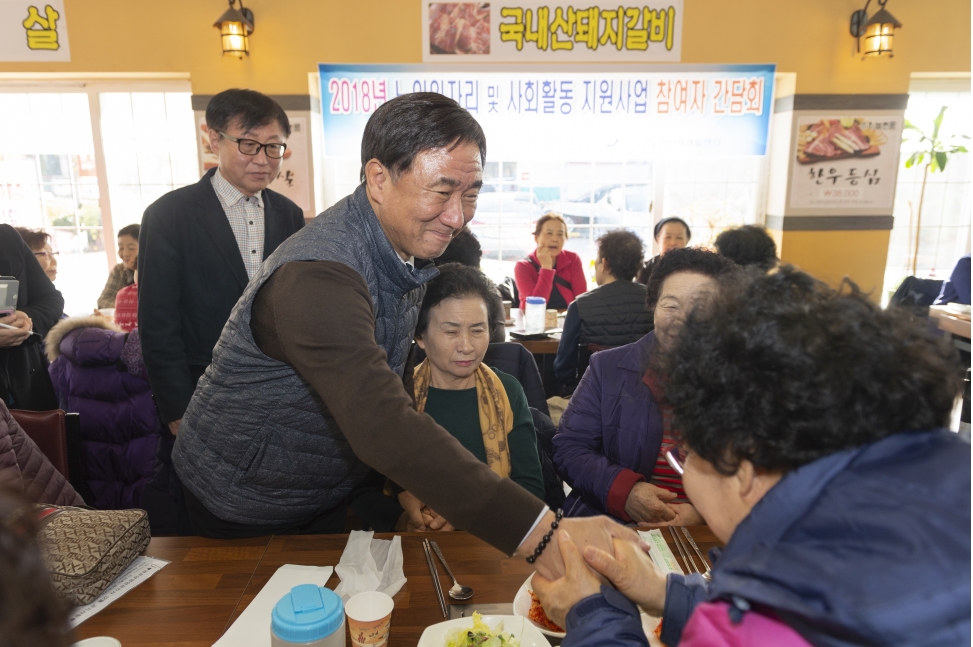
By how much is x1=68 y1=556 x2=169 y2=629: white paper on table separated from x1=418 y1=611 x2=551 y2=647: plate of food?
608 mm

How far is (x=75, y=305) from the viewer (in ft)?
18.5

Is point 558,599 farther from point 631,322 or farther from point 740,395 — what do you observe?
point 631,322

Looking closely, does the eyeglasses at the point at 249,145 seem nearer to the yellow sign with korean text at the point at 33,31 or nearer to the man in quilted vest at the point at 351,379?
the man in quilted vest at the point at 351,379

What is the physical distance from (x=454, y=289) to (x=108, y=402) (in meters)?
1.40

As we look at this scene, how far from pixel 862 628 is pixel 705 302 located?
403 millimetres

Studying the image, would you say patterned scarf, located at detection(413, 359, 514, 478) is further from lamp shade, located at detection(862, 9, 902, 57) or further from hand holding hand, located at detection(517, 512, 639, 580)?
lamp shade, located at detection(862, 9, 902, 57)

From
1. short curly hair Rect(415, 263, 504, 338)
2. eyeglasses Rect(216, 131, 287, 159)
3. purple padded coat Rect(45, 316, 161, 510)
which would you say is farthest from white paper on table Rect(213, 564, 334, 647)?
eyeglasses Rect(216, 131, 287, 159)

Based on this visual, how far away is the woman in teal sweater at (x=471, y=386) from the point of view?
1980 mm

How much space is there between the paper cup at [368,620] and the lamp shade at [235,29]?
478cm

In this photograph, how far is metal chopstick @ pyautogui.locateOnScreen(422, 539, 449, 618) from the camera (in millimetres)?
1149

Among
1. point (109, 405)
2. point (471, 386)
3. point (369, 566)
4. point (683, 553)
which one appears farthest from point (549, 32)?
point (369, 566)

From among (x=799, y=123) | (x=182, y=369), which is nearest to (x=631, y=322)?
(x=182, y=369)

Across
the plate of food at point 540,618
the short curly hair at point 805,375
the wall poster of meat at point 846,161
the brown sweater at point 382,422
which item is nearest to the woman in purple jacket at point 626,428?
the plate of food at point 540,618

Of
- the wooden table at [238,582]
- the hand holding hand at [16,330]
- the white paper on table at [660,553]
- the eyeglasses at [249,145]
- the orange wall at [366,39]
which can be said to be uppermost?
the orange wall at [366,39]
